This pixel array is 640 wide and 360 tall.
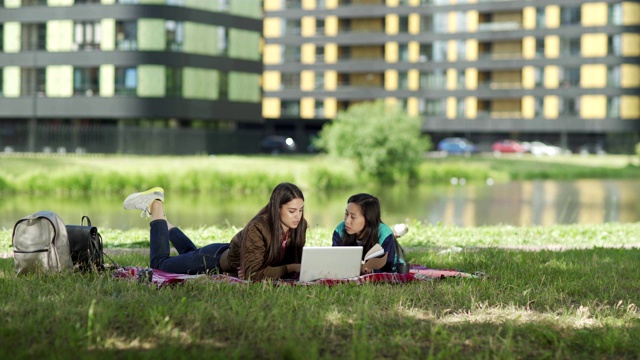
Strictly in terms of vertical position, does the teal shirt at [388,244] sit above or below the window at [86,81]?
below

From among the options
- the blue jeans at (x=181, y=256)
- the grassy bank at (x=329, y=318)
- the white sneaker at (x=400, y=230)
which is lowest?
the grassy bank at (x=329, y=318)

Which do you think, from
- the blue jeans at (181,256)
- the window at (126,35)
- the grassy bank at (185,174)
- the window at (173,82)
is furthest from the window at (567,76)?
the blue jeans at (181,256)

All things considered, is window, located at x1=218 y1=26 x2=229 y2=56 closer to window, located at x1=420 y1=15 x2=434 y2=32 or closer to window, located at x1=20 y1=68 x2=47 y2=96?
window, located at x1=20 y1=68 x2=47 y2=96

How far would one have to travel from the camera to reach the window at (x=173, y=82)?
5234 cm

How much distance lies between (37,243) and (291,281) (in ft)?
8.44

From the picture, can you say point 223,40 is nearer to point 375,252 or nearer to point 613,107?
point 613,107

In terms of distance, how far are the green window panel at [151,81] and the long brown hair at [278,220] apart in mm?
42918

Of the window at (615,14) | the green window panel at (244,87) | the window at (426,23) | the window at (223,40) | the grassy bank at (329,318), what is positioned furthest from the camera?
the window at (426,23)

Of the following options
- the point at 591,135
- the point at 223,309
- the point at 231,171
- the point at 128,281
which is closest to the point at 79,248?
the point at 128,281

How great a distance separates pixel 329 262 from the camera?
9.92 meters

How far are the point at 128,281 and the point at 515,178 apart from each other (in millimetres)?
43372

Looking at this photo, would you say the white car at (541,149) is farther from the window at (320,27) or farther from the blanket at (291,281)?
the blanket at (291,281)

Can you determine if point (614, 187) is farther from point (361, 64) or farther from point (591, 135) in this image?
point (361, 64)

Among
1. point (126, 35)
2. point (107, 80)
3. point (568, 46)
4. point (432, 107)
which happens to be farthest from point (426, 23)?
point (107, 80)
